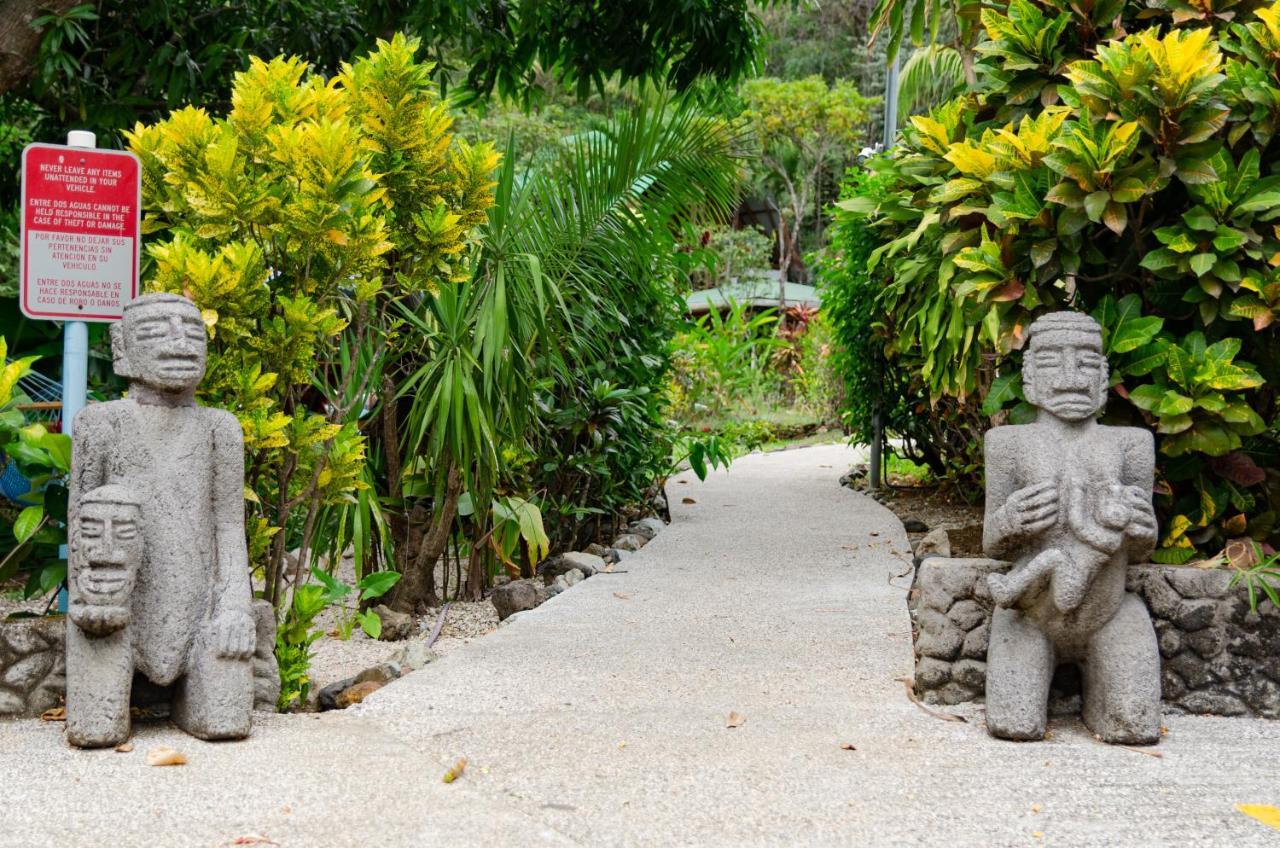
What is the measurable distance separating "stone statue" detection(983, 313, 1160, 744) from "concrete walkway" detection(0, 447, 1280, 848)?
0.51 ft

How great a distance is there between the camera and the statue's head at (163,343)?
10.8ft

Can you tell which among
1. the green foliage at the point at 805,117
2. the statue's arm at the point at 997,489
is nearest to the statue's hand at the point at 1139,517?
the statue's arm at the point at 997,489

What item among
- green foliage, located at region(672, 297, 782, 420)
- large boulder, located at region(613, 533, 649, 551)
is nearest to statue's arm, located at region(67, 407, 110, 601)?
large boulder, located at region(613, 533, 649, 551)

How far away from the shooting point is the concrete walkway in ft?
8.85

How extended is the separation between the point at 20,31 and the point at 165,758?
3.80 meters

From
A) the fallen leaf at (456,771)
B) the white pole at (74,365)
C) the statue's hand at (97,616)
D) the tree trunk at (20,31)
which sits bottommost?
the fallen leaf at (456,771)

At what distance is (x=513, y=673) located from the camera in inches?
164

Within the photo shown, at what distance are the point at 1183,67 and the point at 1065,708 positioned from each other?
81.0 inches

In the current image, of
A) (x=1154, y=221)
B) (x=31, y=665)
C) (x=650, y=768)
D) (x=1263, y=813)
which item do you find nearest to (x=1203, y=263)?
(x=1154, y=221)

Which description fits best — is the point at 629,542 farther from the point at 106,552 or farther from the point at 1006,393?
the point at 106,552

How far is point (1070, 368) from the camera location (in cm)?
345

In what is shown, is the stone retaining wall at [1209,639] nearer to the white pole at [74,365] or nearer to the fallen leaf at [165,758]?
the fallen leaf at [165,758]

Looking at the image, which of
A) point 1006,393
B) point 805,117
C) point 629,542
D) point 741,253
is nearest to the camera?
point 1006,393

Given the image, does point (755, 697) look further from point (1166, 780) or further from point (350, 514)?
point (350, 514)
